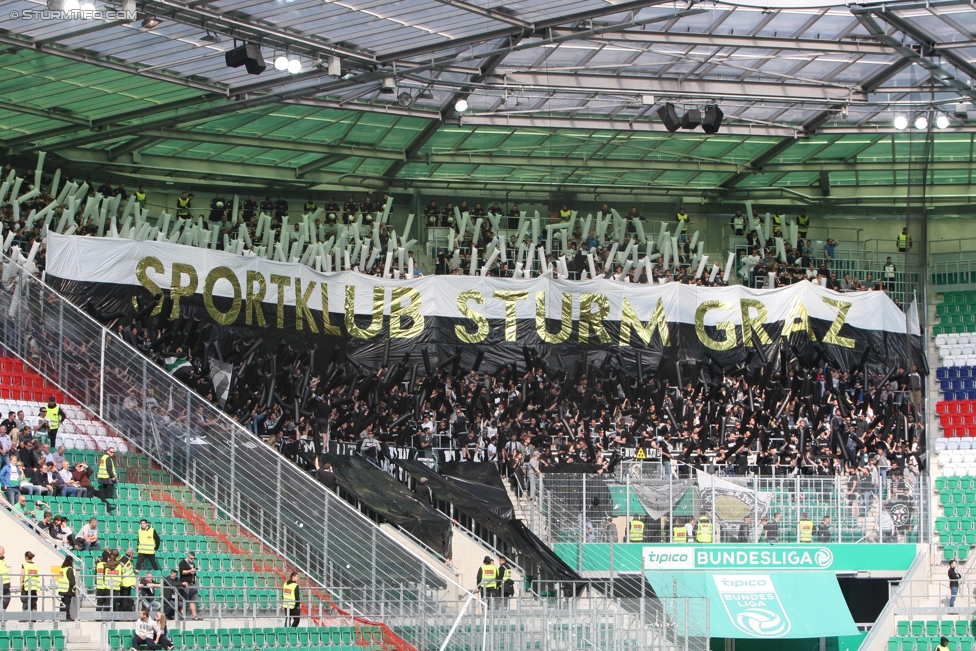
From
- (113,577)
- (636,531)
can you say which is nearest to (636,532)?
(636,531)

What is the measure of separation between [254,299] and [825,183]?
1860 centimetres

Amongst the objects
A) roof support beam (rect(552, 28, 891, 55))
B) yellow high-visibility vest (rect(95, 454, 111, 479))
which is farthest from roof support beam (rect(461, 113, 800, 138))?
yellow high-visibility vest (rect(95, 454, 111, 479))

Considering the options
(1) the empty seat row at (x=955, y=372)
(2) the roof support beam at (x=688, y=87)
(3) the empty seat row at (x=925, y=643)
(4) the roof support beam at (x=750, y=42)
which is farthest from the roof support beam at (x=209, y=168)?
(3) the empty seat row at (x=925, y=643)

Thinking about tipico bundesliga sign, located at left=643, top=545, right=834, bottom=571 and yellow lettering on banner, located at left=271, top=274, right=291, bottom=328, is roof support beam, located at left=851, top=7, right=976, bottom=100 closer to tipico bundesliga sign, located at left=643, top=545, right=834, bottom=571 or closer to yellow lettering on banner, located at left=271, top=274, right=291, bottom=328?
tipico bundesliga sign, located at left=643, top=545, right=834, bottom=571


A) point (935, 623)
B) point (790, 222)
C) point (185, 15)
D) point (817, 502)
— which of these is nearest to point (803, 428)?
point (817, 502)

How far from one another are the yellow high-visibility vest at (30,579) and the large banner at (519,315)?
35.9 ft

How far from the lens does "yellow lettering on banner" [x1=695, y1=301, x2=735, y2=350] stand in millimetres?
34969

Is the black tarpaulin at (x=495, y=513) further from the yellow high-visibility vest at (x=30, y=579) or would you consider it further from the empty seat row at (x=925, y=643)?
the yellow high-visibility vest at (x=30, y=579)

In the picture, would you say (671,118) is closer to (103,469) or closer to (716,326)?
(716,326)

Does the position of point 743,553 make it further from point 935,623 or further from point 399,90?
point 399,90

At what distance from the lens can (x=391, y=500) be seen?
27.1 metres

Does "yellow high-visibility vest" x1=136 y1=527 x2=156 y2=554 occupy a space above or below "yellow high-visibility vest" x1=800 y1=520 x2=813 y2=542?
above

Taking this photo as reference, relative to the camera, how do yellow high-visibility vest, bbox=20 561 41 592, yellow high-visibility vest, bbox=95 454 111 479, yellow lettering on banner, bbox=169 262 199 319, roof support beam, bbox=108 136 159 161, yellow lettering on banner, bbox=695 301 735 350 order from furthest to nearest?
roof support beam, bbox=108 136 159 161 → yellow lettering on banner, bbox=695 301 735 350 → yellow lettering on banner, bbox=169 262 199 319 → yellow high-visibility vest, bbox=95 454 111 479 → yellow high-visibility vest, bbox=20 561 41 592

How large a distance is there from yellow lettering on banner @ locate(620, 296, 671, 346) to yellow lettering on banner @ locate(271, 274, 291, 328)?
323 inches
